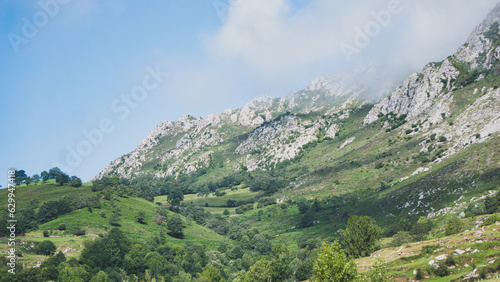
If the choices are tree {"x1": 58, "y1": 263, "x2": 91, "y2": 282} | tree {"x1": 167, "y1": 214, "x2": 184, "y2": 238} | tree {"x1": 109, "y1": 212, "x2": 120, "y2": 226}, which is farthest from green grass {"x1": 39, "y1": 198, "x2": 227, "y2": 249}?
tree {"x1": 58, "y1": 263, "x2": 91, "y2": 282}

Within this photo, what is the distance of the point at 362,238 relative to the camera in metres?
99.8

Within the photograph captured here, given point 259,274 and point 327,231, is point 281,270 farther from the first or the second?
point 327,231

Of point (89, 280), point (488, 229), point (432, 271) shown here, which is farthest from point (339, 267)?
point (89, 280)

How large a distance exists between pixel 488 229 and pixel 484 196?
49.2 m

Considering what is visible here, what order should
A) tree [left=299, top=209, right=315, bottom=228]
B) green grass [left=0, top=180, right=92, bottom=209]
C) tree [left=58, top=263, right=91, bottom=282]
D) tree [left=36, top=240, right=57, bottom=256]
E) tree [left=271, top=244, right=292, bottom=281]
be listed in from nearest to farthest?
1. tree [left=58, top=263, right=91, bottom=282]
2. tree [left=271, top=244, right=292, bottom=281]
3. tree [left=36, top=240, right=57, bottom=256]
4. green grass [left=0, top=180, right=92, bottom=209]
5. tree [left=299, top=209, right=315, bottom=228]

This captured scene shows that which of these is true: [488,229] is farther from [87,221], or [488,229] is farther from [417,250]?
[87,221]

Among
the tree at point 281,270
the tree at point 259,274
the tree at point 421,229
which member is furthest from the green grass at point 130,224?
the tree at point 421,229

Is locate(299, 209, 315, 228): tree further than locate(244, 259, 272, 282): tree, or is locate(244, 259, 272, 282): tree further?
locate(299, 209, 315, 228): tree

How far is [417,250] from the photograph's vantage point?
72.2m

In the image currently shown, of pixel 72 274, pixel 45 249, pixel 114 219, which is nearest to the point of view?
pixel 72 274

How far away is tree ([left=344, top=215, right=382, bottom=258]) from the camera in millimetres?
99438

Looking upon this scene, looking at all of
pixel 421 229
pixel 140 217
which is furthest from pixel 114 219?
pixel 421 229

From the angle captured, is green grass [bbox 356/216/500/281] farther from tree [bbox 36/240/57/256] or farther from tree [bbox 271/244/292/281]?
tree [bbox 36/240/57/256]

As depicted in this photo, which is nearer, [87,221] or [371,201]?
[87,221]
